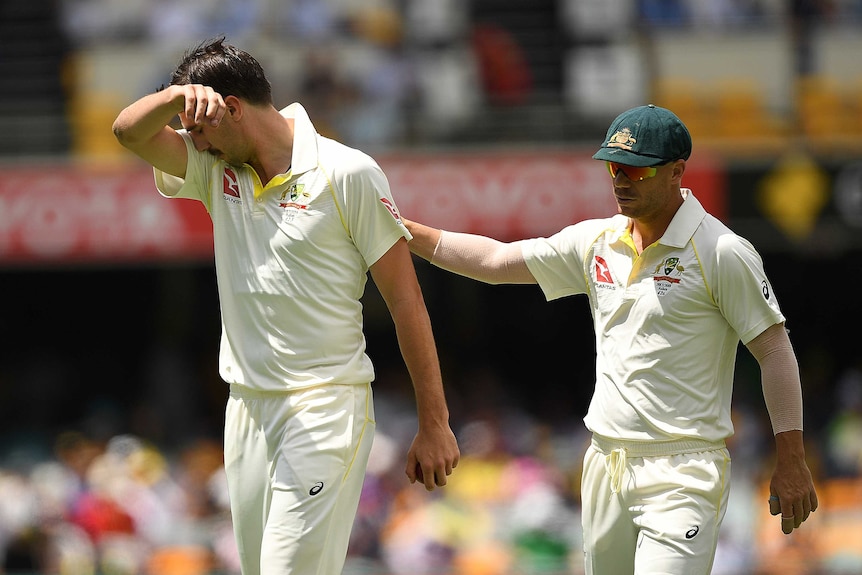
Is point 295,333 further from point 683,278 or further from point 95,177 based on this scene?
point 95,177

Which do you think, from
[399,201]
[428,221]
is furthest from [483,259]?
[399,201]

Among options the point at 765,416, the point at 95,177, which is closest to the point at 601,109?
the point at 765,416

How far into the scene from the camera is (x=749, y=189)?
12016 mm

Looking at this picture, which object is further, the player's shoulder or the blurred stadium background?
the blurred stadium background

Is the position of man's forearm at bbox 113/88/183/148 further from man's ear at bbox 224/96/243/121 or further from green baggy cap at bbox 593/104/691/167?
green baggy cap at bbox 593/104/691/167

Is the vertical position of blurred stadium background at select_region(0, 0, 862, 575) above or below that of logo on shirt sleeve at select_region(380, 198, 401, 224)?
below

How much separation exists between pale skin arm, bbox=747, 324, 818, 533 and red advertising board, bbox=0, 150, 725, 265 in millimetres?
8039

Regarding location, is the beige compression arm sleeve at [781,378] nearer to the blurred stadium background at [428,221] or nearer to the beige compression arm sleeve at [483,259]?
the beige compression arm sleeve at [483,259]

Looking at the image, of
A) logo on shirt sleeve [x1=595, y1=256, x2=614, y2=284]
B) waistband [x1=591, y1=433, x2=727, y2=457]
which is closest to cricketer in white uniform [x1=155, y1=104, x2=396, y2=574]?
logo on shirt sleeve [x1=595, y1=256, x2=614, y2=284]

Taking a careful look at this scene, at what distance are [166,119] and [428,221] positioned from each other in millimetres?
8399

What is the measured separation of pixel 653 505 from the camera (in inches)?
154

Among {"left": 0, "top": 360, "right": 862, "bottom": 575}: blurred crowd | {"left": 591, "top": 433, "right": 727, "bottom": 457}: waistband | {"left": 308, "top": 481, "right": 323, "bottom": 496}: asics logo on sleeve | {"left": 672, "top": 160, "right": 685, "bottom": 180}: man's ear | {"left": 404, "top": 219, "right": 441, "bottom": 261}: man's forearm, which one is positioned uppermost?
{"left": 672, "top": 160, "right": 685, "bottom": 180}: man's ear

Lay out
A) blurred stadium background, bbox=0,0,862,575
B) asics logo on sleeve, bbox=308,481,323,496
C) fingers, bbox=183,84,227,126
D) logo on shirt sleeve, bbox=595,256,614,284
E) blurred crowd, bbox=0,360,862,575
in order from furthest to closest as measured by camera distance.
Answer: blurred stadium background, bbox=0,0,862,575 < blurred crowd, bbox=0,360,862,575 < logo on shirt sleeve, bbox=595,256,614,284 < asics logo on sleeve, bbox=308,481,323,496 < fingers, bbox=183,84,227,126

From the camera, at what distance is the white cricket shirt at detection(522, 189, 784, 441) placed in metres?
3.85
